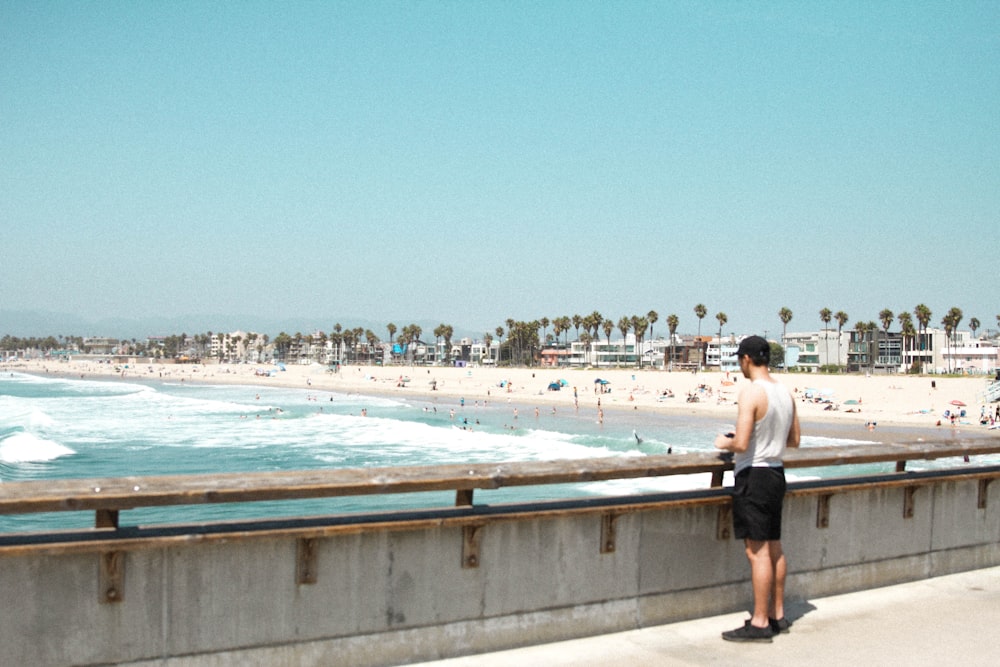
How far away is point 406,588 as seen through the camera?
511cm

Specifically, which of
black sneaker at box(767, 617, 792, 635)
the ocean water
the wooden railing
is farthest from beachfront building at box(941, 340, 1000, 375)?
the wooden railing

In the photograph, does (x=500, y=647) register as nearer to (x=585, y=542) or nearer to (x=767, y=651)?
(x=585, y=542)

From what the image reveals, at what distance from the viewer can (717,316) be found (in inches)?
6885

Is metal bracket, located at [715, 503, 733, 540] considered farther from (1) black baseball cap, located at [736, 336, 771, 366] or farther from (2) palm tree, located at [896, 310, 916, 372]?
(2) palm tree, located at [896, 310, 916, 372]

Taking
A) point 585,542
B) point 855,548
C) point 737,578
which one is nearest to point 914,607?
point 855,548

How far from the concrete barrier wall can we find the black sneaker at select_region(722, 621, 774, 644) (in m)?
0.40

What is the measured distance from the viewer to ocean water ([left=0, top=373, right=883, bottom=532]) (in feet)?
75.2

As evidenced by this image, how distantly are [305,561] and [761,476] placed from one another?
9.17ft

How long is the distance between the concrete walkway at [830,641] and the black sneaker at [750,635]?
5 cm

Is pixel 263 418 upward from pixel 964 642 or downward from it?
downward

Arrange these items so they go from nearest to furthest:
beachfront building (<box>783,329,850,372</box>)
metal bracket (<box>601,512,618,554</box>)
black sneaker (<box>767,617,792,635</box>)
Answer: metal bracket (<box>601,512,618,554</box>), black sneaker (<box>767,617,792,635</box>), beachfront building (<box>783,329,850,372</box>)

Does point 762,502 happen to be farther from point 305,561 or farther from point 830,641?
point 305,561

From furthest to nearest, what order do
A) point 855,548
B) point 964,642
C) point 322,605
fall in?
point 855,548 < point 964,642 < point 322,605

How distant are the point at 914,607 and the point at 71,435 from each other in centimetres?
4881
